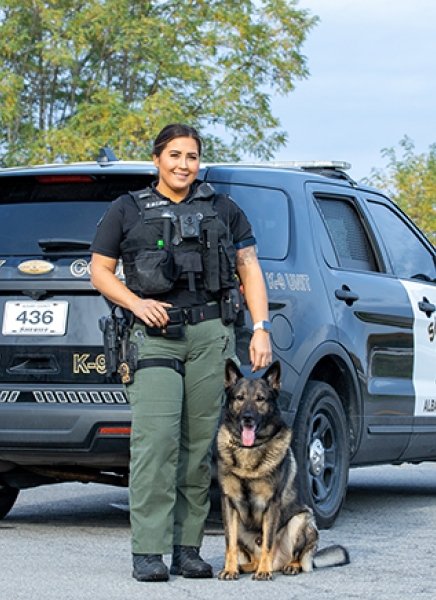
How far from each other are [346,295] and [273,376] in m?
1.90

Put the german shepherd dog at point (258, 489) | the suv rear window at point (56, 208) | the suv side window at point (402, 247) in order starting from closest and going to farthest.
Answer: the german shepherd dog at point (258, 489)
the suv rear window at point (56, 208)
the suv side window at point (402, 247)

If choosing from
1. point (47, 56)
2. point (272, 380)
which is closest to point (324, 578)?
point (272, 380)

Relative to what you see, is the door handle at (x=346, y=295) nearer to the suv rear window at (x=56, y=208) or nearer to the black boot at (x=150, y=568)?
the suv rear window at (x=56, y=208)

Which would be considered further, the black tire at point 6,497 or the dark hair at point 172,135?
the black tire at point 6,497

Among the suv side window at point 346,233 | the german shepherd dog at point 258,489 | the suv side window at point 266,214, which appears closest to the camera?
the german shepherd dog at point 258,489

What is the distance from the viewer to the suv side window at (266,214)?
862 centimetres

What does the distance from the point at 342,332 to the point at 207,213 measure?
7.08 feet

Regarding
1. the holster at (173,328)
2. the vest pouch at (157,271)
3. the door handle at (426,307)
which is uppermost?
the vest pouch at (157,271)

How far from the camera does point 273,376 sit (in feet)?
24.3

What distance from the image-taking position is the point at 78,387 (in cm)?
817

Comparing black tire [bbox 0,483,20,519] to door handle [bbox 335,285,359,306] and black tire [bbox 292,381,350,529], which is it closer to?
black tire [bbox 292,381,350,529]

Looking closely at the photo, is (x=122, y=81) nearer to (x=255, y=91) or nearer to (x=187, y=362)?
(x=255, y=91)

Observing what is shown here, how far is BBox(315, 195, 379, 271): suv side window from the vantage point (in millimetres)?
9414

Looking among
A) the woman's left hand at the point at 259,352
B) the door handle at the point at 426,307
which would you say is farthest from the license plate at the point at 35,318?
the door handle at the point at 426,307
